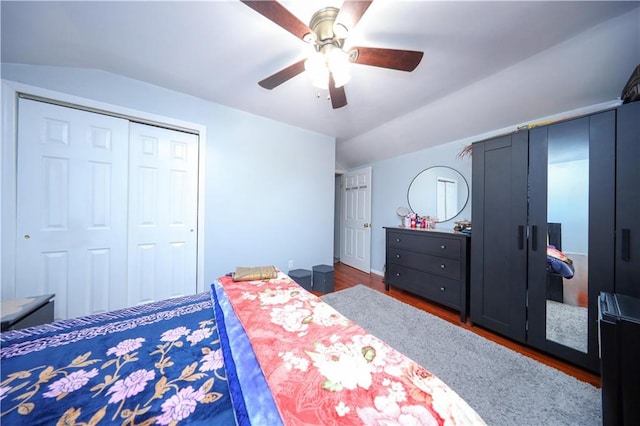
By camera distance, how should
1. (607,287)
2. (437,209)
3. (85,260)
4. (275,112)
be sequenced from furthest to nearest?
(437,209), (275,112), (85,260), (607,287)

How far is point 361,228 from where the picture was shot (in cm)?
423

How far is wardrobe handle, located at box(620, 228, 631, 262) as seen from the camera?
1.39 m

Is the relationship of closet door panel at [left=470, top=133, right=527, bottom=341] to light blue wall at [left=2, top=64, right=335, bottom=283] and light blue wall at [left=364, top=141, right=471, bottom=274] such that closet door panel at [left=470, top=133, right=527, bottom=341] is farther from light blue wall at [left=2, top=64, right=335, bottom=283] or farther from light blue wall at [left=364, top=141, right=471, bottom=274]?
light blue wall at [left=2, top=64, right=335, bottom=283]

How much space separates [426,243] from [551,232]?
112cm

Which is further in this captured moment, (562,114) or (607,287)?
(562,114)

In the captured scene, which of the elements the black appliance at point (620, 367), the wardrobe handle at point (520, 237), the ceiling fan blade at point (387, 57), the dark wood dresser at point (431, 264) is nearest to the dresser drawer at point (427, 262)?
the dark wood dresser at point (431, 264)

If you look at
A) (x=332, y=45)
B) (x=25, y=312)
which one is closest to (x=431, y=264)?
(x=332, y=45)

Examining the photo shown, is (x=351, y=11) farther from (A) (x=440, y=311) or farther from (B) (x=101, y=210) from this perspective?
(A) (x=440, y=311)

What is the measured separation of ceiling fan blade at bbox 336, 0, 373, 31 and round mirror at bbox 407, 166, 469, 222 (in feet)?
8.41

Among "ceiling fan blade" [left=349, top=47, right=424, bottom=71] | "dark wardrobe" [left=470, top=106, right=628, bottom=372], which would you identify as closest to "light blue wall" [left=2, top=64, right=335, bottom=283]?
"ceiling fan blade" [left=349, top=47, right=424, bottom=71]

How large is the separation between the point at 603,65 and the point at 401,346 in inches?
111

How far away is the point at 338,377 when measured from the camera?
28.0 inches

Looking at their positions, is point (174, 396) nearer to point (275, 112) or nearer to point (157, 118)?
point (157, 118)

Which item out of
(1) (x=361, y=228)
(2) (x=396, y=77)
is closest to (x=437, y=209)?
(1) (x=361, y=228)
